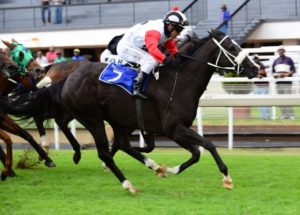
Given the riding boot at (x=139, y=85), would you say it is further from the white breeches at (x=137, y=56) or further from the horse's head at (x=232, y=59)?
the horse's head at (x=232, y=59)

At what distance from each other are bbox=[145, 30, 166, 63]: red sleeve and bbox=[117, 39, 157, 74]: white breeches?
187 millimetres

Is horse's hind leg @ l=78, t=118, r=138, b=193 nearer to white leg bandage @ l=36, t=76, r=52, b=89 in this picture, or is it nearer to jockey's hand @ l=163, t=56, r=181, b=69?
jockey's hand @ l=163, t=56, r=181, b=69

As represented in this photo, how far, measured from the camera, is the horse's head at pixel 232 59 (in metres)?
8.02

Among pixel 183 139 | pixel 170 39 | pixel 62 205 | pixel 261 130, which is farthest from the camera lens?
pixel 261 130

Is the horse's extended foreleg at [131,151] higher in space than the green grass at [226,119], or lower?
higher

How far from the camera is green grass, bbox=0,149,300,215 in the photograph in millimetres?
6691

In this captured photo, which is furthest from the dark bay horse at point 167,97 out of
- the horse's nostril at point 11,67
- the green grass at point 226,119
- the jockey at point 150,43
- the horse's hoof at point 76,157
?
the green grass at point 226,119

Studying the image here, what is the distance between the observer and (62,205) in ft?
22.9

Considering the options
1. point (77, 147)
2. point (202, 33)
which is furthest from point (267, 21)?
point (77, 147)

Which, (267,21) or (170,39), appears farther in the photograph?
(267,21)

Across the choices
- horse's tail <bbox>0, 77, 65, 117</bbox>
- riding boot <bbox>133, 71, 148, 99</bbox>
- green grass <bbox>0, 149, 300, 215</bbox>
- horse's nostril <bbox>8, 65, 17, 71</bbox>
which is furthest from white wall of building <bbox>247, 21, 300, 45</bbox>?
horse's nostril <bbox>8, 65, 17, 71</bbox>

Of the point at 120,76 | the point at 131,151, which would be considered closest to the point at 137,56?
the point at 120,76

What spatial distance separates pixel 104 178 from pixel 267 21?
1386 cm

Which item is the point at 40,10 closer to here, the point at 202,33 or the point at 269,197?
the point at 202,33
